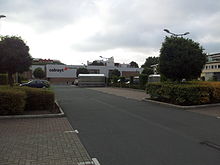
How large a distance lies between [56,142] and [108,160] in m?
1.86

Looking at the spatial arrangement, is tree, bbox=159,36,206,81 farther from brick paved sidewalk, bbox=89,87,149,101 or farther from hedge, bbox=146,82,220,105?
brick paved sidewalk, bbox=89,87,149,101

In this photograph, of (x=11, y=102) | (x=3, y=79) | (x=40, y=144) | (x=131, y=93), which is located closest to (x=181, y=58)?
(x=11, y=102)

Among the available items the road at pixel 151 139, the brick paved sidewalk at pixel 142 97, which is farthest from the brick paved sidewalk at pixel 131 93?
the road at pixel 151 139

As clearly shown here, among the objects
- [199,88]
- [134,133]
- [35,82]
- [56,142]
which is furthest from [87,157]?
[35,82]

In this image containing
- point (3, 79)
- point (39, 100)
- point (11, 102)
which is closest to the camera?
point (11, 102)

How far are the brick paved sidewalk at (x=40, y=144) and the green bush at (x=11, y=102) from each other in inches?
41.2

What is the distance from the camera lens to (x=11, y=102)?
951 cm

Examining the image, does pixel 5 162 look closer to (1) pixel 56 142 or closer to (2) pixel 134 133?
(1) pixel 56 142

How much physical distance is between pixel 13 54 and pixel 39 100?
3970mm

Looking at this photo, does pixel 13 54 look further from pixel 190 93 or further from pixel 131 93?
pixel 131 93

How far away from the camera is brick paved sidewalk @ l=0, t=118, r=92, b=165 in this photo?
15.6 ft

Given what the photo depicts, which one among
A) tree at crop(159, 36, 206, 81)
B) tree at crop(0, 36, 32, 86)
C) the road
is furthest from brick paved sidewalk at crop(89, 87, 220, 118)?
tree at crop(0, 36, 32, 86)

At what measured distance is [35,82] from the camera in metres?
31.2

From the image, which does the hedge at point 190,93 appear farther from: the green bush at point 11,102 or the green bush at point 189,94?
the green bush at point 11,102
